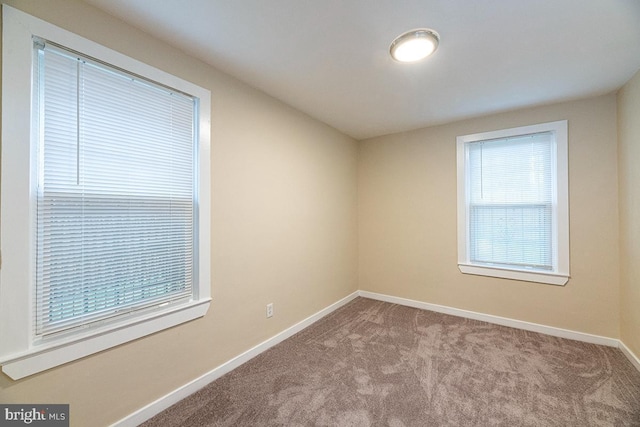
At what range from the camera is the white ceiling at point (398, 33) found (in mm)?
1373

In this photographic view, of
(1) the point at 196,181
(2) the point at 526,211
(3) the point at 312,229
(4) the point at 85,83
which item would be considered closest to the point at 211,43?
(4) the point at 85,83

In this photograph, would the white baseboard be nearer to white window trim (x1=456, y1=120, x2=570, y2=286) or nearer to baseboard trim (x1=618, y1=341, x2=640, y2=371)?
baseboard trim (x1=618, y1=341, x2=640, y2=371)

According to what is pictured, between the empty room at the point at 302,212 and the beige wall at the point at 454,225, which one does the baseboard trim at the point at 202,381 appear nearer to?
the empty room at the point at 302,212

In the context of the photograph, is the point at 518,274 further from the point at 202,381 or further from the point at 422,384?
the point at 202,381

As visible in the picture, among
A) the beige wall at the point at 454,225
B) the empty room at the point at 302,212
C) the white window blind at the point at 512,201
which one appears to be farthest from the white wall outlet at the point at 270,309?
the white window blind at the point at 512,201

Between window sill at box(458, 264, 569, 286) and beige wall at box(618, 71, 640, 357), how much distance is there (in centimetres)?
42

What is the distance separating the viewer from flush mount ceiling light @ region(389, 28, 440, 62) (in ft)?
5.10

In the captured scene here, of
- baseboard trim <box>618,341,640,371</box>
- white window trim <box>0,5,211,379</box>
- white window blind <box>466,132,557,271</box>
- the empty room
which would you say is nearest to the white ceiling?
the empty room

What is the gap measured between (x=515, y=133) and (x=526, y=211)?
33.4 inches

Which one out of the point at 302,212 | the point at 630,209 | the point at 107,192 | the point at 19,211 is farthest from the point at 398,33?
the point at 630,209

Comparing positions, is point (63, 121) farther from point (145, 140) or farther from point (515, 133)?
point (515, 133)

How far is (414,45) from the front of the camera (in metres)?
1.64

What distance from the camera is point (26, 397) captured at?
45.9 inches

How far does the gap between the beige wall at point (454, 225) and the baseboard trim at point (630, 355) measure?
5.9 inches
